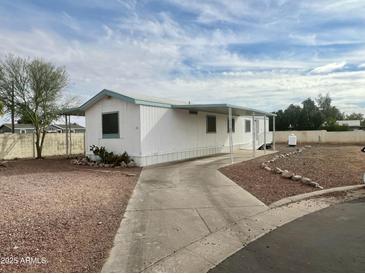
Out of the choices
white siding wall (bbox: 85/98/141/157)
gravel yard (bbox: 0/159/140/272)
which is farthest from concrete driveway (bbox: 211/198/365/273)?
white siding wall (bbox: 85/98/141/157)

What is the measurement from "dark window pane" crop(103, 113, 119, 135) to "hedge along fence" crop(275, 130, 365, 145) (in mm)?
24764

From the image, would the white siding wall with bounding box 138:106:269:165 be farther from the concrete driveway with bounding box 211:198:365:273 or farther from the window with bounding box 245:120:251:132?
the concrete driveway with bounding box 211:198:365:273

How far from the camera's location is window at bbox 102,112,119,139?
46.3ft

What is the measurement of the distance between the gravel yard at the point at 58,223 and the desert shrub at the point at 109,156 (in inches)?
164

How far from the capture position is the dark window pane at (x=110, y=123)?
14133mm

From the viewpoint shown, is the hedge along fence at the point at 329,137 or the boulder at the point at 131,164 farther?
the hedge along fence at the point at 329,137

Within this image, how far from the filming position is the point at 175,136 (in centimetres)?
1523

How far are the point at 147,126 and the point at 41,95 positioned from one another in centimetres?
792

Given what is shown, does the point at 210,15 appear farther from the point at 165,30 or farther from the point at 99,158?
the point at 99,158

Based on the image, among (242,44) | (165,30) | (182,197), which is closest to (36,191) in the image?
(182,197)

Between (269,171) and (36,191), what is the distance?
7304 mm

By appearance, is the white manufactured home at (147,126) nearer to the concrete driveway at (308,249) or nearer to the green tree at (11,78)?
the green tree at (11,78)

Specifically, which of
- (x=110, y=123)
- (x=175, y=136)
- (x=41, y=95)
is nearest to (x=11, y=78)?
(x=41, y=95)

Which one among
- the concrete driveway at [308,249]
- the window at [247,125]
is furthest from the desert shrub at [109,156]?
the window at [247,125]
